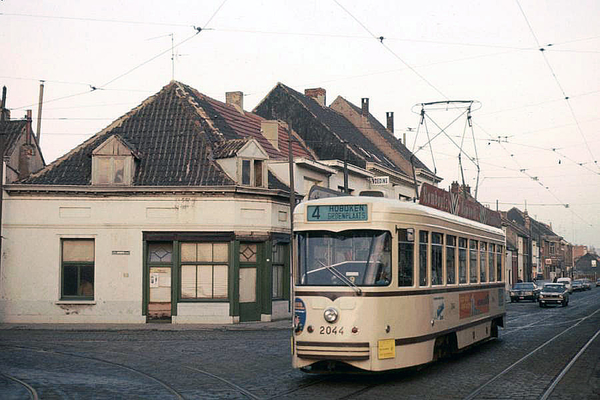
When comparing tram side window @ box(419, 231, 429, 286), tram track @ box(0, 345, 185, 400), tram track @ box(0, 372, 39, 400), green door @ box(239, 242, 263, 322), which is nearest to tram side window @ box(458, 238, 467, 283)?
tram side window @ box(419, 231, 429, 286)

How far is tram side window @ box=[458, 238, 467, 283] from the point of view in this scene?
17.1 m

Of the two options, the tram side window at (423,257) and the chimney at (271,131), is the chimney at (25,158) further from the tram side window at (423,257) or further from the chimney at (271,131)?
the tram side window at (423,257)

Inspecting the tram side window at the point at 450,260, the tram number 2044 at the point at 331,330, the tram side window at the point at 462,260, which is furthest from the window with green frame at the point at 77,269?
the tram number 2044 at the point at 331,330

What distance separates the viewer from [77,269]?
31.2 meters

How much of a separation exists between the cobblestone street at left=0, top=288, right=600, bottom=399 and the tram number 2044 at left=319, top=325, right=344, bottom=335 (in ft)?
2.94

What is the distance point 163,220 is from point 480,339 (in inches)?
603

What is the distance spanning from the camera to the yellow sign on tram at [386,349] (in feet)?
42.9

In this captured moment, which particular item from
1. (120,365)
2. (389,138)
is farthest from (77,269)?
(389,138)

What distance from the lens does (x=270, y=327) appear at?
2900 cm

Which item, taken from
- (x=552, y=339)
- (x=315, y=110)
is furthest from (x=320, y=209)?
(x=315, y=110)

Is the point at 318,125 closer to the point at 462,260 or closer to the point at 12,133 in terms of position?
the point at 12,133

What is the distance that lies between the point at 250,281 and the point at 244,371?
1581 centimetres

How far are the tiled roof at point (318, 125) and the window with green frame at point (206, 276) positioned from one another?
51.3 ft

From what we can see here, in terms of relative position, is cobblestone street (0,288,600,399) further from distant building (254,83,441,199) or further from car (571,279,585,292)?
car (571,279,585,292)
